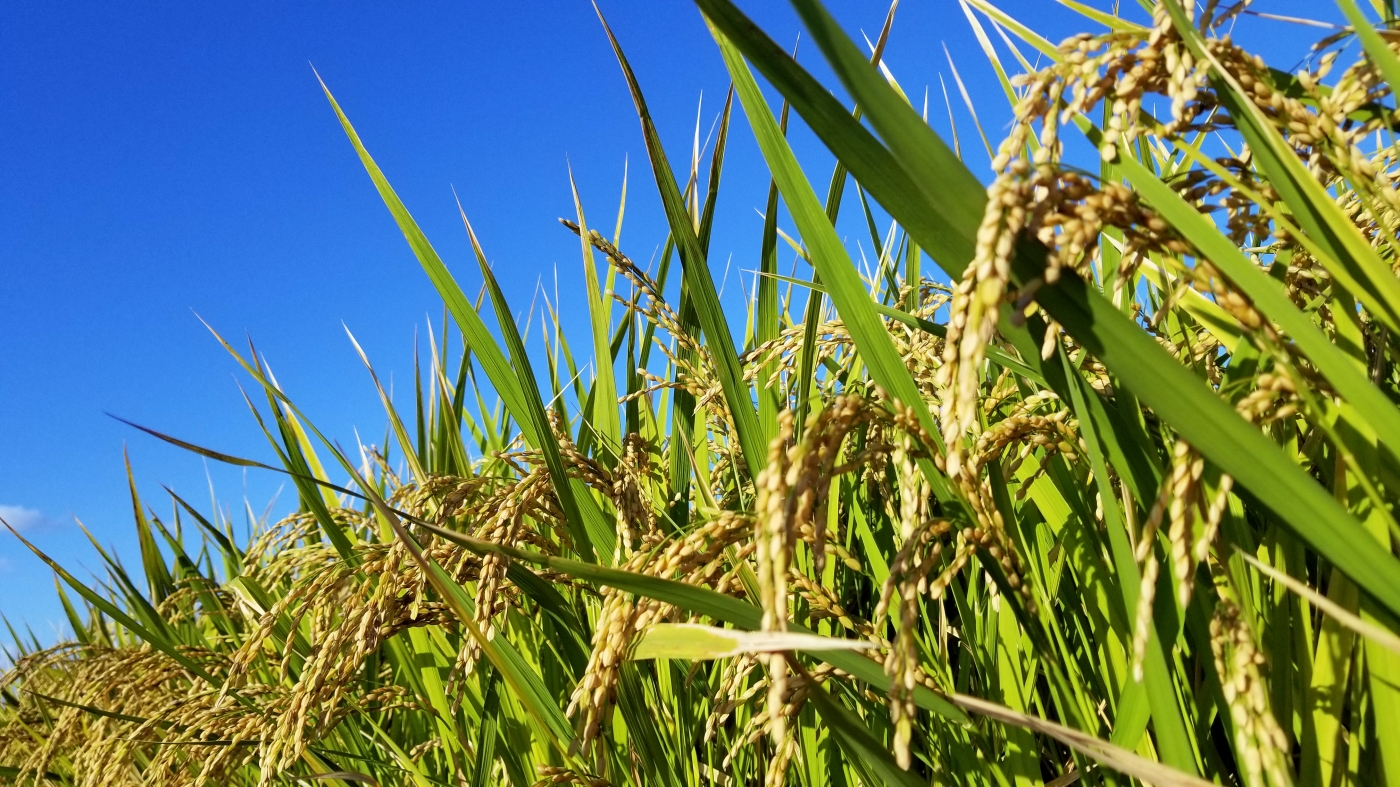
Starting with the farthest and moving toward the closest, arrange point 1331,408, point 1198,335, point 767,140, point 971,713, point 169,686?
point 169,686 < point 1198,335 < point 971,713 < point 767,140 < point 1331,408

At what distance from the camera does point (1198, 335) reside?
4.99 feet

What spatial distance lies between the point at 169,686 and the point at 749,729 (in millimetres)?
3305

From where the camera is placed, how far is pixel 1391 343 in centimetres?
88

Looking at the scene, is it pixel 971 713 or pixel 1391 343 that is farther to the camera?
pixel 971 713

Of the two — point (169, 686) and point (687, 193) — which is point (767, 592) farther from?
point (169, 686)

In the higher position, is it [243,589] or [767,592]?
[243,589]

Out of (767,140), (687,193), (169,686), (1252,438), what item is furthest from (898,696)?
(169,686)

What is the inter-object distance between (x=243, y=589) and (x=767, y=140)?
2493mm

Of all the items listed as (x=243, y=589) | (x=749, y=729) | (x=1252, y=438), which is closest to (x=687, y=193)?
(x=749, y=729)

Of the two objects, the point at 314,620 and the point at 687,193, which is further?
the point at 687,193

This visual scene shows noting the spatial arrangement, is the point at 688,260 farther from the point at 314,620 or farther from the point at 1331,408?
the point at 314,620

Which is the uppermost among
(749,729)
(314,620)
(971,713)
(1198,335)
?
(314,620)

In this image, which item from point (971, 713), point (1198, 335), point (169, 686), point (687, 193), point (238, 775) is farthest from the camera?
point (169, 686)

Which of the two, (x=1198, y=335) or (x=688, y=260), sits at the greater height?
(x=688, y=260)
